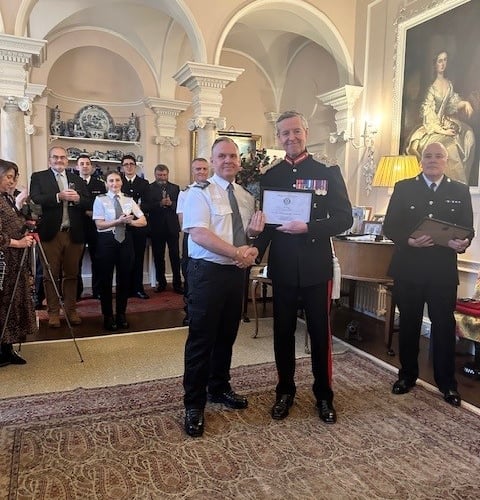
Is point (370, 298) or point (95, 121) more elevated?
point (95, 121)

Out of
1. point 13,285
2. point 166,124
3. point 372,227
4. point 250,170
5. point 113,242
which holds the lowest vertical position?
point 13,285

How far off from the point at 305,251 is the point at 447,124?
8.81 ft

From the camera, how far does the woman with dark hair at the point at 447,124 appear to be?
4.13 meters

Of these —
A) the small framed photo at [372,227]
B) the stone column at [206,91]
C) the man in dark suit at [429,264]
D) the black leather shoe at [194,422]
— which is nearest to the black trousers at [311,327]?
the black leather shoe at [194,422]

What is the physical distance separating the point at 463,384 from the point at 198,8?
4.42 m

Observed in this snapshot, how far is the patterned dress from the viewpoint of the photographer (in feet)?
10.8

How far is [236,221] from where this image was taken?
2500 mm

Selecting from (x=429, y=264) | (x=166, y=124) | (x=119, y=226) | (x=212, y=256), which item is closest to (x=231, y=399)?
(x=212, y=256)

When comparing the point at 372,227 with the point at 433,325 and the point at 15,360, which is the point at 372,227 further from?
the point at 15,360

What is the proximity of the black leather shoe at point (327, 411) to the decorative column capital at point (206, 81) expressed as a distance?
353 centimetres

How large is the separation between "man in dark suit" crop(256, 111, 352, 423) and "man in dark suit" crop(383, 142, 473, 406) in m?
0.68

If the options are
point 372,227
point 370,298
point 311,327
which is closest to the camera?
point 311,327

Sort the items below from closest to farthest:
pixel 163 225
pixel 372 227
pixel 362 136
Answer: pixel 372 227 < pixel 362 136 < pixel 163 225

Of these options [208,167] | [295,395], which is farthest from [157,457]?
[208,167]
